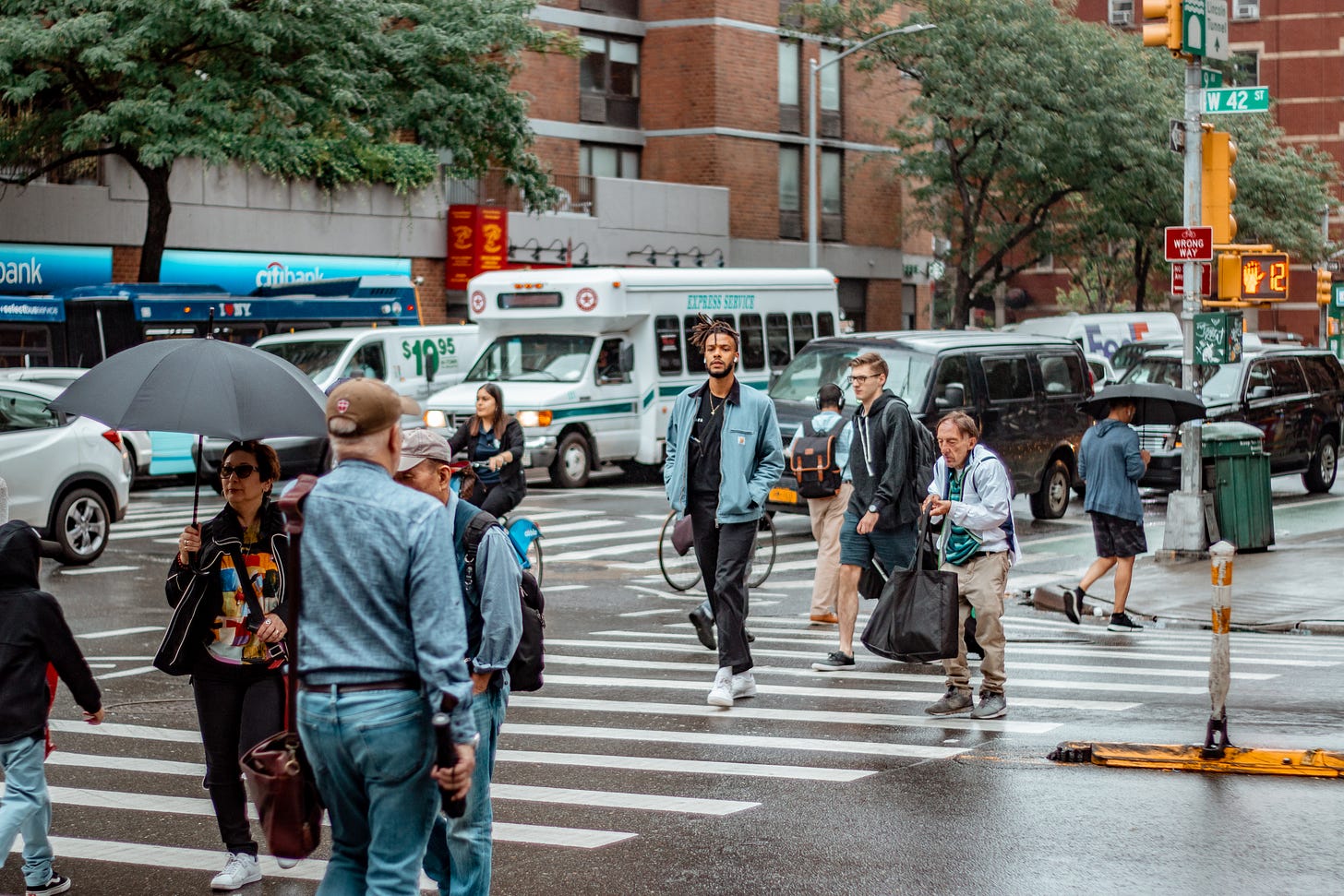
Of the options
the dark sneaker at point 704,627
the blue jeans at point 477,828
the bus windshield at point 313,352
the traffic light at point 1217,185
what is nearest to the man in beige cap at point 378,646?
the blue jeans at point 477,828

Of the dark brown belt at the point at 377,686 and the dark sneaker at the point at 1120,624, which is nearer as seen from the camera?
the dark brown belt at the point at 377,686

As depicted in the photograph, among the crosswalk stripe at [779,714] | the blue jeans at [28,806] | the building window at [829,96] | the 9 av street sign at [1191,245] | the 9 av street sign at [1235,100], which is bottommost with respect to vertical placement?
the crosswalk stripe at [779,714]

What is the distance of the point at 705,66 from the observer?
42219mm

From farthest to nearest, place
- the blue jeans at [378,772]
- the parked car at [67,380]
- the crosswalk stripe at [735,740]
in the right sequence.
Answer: the parked car at [67,380] → the crosswalk stripe at [735,740] → the blue jeans at [378,772]

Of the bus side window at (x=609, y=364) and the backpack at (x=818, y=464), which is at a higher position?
the bus side window at (x=609, y=364)

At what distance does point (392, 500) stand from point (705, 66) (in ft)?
128

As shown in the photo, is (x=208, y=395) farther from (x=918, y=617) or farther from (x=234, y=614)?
(x=918, y=617)

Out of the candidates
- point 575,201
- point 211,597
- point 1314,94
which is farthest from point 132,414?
point 1314,94

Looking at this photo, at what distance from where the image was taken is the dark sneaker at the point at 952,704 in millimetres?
9336

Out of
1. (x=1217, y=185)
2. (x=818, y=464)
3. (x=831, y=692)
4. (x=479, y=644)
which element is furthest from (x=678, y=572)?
(x=479, y=644)

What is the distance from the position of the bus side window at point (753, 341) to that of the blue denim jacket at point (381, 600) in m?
21.9

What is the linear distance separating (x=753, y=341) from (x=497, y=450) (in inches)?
514

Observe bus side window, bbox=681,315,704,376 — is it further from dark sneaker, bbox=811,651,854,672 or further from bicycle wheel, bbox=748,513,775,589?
dark sneaker, bbox=811,651,854,672

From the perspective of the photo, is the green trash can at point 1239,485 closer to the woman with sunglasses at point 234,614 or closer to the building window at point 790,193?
the woman with sunglasses at point 234,614
